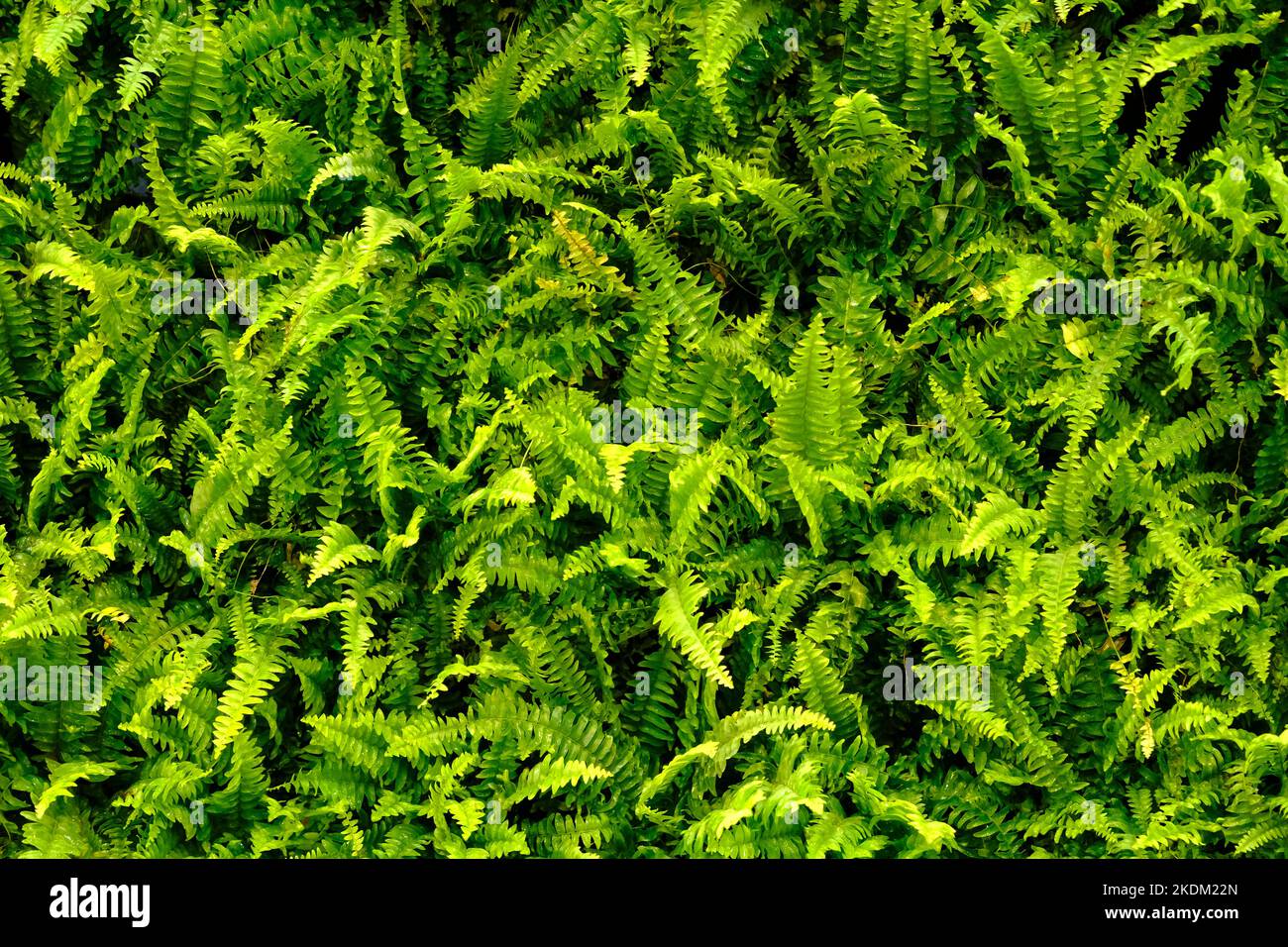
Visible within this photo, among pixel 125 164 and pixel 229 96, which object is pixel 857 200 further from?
pixel 125 164

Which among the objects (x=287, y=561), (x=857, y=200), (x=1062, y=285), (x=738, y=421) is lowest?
(x=287, y=561)

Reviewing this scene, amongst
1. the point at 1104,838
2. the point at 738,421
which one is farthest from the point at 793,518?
the point at 1104,838

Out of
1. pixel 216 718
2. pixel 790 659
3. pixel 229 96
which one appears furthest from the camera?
pixel 229 96

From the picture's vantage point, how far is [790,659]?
3525 mm

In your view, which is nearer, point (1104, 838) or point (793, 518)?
point (1104, 838)

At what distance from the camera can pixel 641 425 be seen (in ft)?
12.1

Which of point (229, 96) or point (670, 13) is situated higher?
point (670, 13)

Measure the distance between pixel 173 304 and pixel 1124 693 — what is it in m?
3.72

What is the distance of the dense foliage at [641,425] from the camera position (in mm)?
3410

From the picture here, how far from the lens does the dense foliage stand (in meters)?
3.41

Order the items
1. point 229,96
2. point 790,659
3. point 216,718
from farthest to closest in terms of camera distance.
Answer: point 229,96
point 790,659
point 216,718

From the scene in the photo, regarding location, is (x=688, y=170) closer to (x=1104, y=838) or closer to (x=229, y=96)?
(x=229, y=96)

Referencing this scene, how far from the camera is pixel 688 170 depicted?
3.86 m
